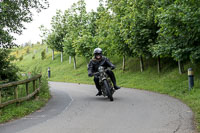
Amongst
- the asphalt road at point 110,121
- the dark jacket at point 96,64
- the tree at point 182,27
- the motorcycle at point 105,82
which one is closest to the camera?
the asphalt road at point 110,121

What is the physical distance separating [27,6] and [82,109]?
5828mm

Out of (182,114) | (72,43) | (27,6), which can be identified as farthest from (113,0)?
(182,114)

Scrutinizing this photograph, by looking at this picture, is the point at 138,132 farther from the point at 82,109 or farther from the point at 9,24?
the point at 9,24

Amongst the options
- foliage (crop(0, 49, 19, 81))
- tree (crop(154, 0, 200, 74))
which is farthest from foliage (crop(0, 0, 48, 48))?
tree (crop(154, 0, 200, 74))

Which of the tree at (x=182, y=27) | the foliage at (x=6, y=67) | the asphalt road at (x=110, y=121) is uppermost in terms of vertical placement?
the tree at (x=182, y=27)

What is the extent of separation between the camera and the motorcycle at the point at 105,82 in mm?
10086

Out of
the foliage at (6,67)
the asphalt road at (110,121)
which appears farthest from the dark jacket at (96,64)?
the foliage at (6,67)

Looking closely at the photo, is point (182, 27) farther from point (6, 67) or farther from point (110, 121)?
point (6, 67)

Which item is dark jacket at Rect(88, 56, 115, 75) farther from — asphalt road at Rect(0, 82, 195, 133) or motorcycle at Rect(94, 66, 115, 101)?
asphalt road at Rect(0, 82, 195, 133)

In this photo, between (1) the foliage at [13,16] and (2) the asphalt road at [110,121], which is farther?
(1) the foliage at [13,16]

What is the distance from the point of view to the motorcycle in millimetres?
10086

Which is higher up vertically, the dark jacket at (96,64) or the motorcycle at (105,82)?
the dark jacket at (96,64)

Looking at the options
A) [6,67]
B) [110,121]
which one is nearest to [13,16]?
[6,67]

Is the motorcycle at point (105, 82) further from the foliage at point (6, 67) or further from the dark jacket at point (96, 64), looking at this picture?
the foliage at point (6, 67)
